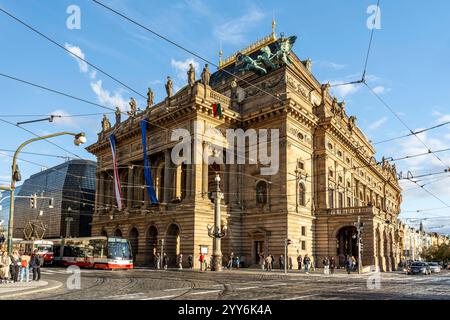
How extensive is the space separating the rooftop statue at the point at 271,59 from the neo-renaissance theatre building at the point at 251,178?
0.13 meters

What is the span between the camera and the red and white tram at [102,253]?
122ft

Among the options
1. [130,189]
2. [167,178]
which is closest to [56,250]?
[130,189]

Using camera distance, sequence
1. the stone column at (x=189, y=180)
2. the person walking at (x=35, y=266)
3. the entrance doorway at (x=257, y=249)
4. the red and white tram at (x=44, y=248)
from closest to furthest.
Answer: the person walking at (x=35, y=266) < the stone column at (x=189, y=180) < the entrance doorway at (x=257, y=249) < the red and white tram at (x=44, y=248)

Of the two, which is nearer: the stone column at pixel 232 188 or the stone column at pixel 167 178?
the stone column at pixel 232 188

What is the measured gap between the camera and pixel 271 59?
48.9 m

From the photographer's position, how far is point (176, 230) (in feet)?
144

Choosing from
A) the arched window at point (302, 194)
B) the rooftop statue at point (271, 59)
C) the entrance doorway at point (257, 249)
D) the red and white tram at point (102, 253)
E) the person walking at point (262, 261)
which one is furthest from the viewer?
the rooftop statue at point (271, 59)

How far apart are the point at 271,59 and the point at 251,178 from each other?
14384 mm

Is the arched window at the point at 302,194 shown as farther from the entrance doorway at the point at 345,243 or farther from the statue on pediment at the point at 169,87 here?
the statue on pediment at the point at 169,87

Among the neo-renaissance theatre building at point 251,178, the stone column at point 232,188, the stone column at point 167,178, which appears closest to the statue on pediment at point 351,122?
the neo-renaissance theatre building at point 251,178

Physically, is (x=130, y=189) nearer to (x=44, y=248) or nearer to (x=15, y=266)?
(x=44, y=248)

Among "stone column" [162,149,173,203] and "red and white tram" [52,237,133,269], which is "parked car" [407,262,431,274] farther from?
"red and white tram" [52,237,133,269]

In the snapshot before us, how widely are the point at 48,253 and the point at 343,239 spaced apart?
115ft

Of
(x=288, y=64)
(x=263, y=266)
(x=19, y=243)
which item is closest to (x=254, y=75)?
(x=288, y=64)
